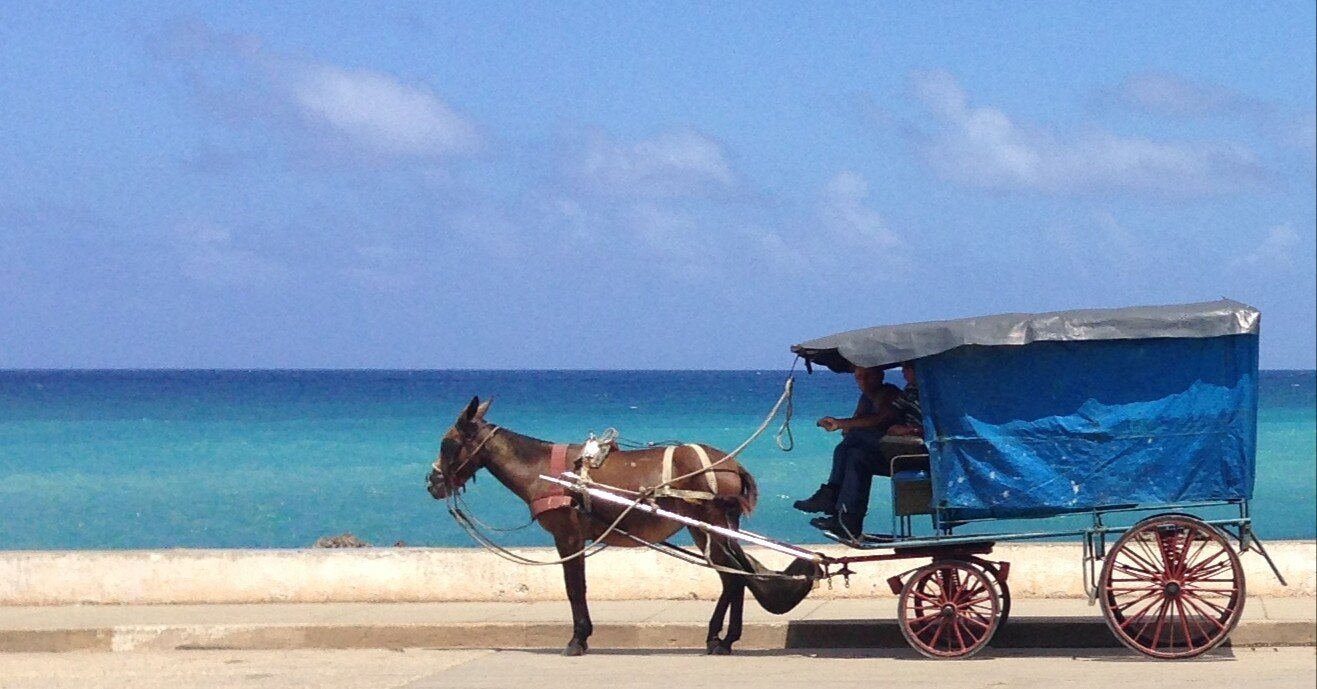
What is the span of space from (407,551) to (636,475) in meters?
3.15

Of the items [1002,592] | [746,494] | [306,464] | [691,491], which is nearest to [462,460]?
[691,491]

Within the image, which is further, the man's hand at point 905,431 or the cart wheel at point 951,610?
the man's hand at point 905,431

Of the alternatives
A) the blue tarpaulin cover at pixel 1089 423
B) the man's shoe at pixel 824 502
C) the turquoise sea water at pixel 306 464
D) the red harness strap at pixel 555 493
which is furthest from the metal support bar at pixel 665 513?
the turquoise sea water at pixel 306 464

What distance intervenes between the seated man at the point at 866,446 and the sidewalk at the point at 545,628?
1.22 metres

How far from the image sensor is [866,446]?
448 inches

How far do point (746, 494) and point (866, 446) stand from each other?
964 millimetres

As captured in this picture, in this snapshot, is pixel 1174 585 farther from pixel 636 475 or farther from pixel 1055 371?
pixel 636 475

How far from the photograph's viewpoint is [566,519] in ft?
38.9

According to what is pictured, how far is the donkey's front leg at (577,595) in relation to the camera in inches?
463

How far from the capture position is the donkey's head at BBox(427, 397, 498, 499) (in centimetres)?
1202

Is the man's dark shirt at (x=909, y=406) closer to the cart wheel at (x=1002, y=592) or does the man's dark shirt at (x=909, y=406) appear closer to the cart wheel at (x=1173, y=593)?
the cart wheel at (x=1002, y=592)

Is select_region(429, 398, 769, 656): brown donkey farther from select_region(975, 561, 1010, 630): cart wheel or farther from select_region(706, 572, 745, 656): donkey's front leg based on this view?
select_region(975, 561, 1010, 630): cart wheel

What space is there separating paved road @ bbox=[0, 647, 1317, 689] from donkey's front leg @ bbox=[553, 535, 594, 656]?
131mm

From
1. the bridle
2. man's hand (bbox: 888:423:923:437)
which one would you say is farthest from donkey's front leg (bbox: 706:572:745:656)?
the bridle
